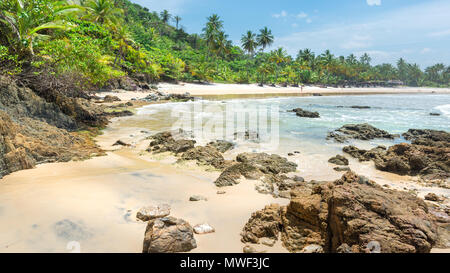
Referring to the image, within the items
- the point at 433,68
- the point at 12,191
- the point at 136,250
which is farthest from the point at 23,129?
the point at 433,68

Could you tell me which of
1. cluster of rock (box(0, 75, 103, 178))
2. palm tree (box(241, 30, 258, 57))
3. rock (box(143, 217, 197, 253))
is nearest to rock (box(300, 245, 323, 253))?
rock (box(143, 217, 197, 253))

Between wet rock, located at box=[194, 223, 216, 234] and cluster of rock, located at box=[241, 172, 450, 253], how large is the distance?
0.54 meters

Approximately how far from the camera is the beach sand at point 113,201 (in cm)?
335

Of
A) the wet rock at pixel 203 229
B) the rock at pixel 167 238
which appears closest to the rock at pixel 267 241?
the wet rock at pixel 203 229

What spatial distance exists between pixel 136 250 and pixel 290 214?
95.5 inches

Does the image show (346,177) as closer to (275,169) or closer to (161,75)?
(275,169)

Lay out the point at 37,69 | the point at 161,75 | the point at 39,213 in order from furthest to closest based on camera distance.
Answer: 1. the point at 161,75
2. the point at 37,69
3. the point at 39,213

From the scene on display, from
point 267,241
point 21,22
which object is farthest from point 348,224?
point 21,22

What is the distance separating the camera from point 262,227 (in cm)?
373

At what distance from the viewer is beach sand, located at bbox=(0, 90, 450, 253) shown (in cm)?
335

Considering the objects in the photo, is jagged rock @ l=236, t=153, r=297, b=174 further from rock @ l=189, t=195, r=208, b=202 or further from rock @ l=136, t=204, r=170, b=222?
rock @ l=136, t=204, r=170, b=222

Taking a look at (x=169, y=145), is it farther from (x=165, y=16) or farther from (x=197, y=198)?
(x=165, y=16)

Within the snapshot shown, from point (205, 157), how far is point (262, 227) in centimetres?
439

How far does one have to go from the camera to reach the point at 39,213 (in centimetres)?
373
